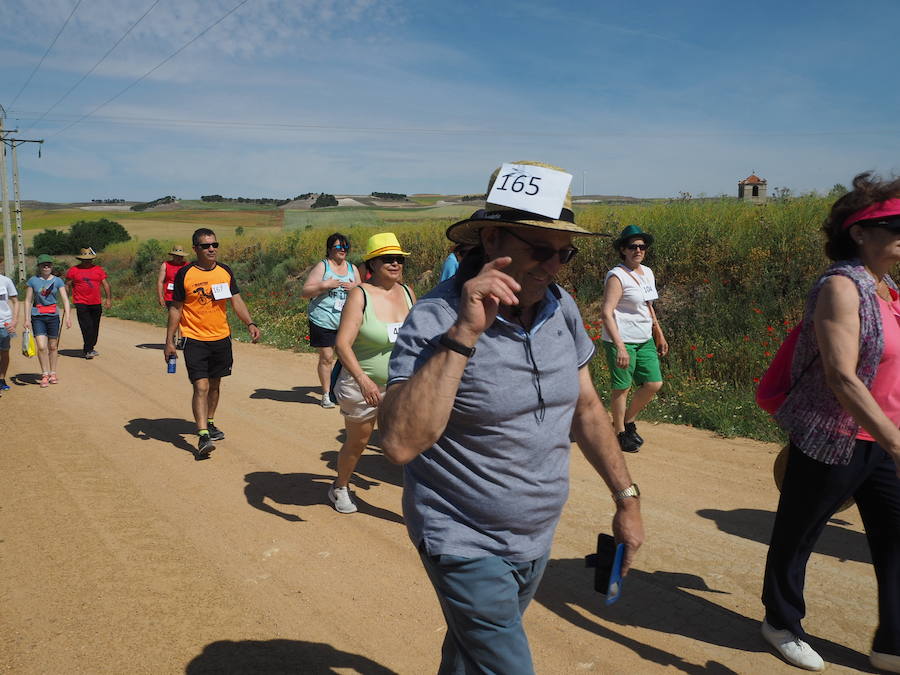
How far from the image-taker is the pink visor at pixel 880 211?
296 centimetres

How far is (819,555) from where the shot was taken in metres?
4.47

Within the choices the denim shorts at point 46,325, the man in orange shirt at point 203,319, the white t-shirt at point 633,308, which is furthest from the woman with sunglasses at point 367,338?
the denim shorts at point 46,325

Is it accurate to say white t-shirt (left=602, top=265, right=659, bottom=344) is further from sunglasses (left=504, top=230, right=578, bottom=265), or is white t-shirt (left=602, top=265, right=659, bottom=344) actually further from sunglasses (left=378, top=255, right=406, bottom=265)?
sunglasses (left=504, top=230, right=578, bottom=265)

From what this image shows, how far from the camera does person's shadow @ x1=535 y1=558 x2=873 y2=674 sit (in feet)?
11.3

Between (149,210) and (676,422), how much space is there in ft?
256

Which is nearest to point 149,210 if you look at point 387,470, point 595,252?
point 595,252

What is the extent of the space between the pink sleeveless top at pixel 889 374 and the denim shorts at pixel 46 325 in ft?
35.8

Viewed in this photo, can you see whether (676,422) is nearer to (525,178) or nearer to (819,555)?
(819,555)

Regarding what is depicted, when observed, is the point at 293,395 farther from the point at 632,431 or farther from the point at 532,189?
the point at 532,189

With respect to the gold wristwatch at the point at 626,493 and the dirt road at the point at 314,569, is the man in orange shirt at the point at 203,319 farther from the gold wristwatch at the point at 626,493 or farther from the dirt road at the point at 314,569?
the gold wristwatch at the point at 626,493

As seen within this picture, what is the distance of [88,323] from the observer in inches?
525

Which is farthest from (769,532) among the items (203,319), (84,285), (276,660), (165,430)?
(84,285)

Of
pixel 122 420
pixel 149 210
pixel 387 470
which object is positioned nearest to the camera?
pixel 387 470

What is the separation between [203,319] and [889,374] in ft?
18.9
